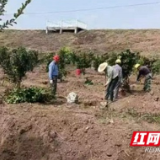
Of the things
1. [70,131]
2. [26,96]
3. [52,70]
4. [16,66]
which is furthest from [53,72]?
[70,131]

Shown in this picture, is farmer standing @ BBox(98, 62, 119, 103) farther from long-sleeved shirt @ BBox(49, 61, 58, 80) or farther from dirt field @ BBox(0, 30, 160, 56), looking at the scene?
dirt field @ BBox(0, 30, 160, 56)

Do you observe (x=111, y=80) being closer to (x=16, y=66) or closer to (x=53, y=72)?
(x=53, y=72)

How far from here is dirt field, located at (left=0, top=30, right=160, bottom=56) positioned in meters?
33.0

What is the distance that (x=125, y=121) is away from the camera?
857 cm

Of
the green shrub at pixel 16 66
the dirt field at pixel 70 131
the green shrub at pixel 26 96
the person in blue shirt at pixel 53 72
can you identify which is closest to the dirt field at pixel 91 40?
the person in blue shirt at pixel 53 72

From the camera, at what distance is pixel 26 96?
9836 mm

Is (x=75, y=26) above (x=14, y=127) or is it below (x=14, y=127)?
above

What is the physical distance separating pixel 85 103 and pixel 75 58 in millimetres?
12961

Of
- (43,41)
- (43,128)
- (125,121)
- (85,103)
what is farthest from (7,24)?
(43,41)

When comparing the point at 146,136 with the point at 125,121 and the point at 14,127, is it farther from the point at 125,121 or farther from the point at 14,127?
the point at 14,127

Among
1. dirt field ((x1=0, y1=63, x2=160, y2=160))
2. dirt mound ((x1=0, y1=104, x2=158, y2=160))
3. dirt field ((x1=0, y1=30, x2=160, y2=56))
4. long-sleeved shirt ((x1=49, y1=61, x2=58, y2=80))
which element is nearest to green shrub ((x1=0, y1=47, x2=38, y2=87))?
long-sleeved shirt ((x1=49, y1=61, x2=58, y2=80))

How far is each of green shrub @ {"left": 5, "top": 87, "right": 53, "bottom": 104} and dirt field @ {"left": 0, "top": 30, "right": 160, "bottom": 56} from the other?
22035 millimetres

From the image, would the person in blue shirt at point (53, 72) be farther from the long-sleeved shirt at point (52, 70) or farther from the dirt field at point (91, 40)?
the dirt field at point (91, 40)

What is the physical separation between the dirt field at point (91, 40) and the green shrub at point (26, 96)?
22.0 metres
